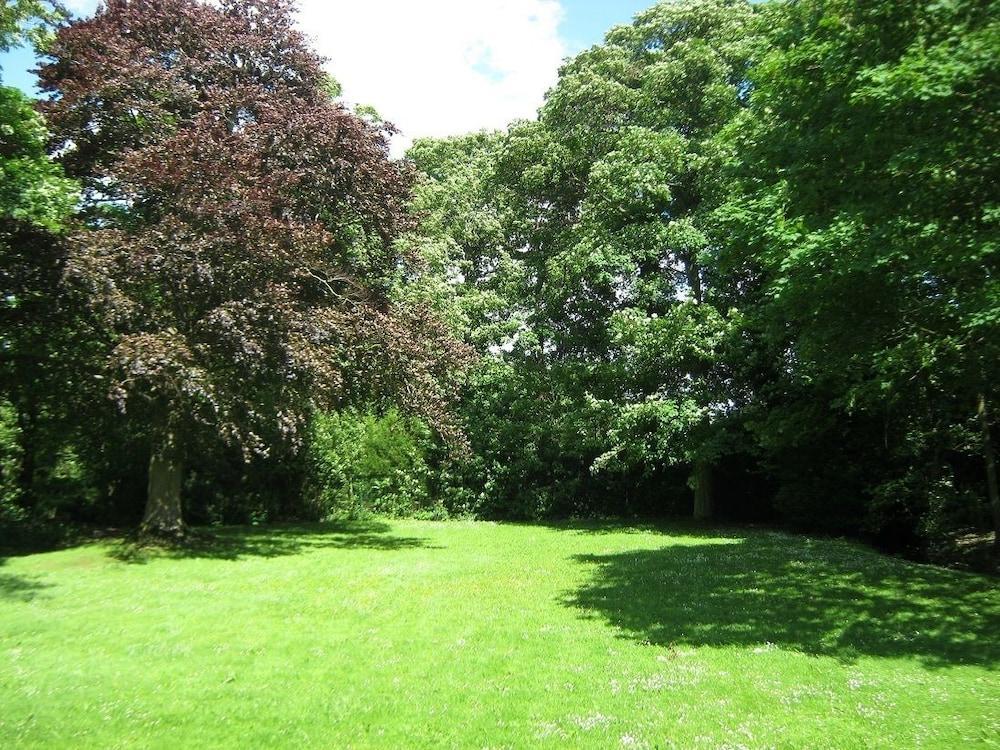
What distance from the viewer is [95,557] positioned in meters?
15.6

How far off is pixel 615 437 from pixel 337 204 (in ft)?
36.1

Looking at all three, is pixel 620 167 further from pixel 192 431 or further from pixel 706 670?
pixel 706 670

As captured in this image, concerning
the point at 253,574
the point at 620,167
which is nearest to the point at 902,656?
the point at 253,574

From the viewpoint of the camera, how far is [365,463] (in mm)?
25797

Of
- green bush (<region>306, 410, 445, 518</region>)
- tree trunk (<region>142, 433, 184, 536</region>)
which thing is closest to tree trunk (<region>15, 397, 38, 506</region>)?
tree trunk (<region>142, 433, 184, 536</region>)

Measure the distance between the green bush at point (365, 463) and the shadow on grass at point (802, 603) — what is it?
1170 cm

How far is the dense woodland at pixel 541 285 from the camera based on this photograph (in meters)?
10.7

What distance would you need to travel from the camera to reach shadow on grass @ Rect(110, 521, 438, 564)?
1622cm

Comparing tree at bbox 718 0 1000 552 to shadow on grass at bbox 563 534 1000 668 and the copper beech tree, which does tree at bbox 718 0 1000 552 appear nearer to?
shadow on grass at bbox 563 534 1000 668

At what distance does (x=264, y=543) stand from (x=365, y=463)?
7.42 metres

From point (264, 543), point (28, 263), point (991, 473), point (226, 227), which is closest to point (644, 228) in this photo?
point (991, 473)

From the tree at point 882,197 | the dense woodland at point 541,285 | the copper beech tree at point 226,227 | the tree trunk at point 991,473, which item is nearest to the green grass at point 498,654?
the tree trunk at point 991,473

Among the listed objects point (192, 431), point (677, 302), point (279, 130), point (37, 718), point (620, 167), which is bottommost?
point (37, 718)

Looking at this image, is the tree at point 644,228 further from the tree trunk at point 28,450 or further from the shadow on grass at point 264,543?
the tree trunk at point 28,450
